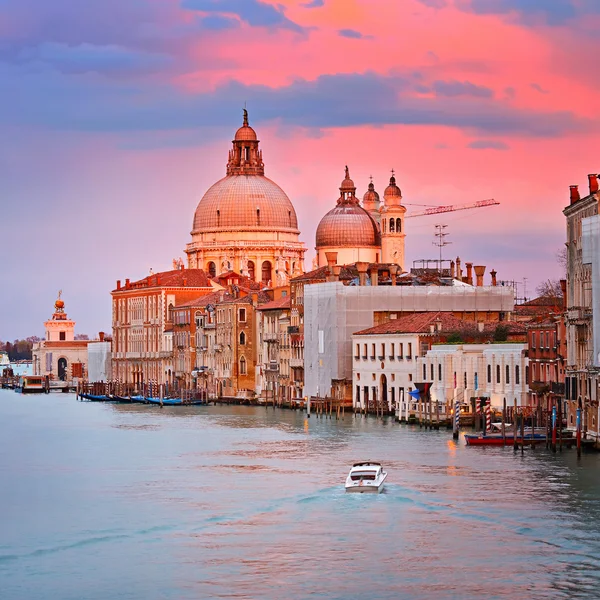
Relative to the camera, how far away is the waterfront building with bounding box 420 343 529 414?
177ft

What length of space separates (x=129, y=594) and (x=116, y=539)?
4722 mm

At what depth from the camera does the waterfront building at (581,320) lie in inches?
1698

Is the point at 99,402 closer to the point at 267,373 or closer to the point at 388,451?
the point at 267,373

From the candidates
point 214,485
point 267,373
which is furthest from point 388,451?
point 267,373

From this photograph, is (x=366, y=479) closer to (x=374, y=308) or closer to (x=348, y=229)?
(x=374, y=308)

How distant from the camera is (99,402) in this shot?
10050 centimetres

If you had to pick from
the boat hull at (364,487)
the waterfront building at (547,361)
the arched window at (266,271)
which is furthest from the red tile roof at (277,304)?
the boat hull at (364,487)

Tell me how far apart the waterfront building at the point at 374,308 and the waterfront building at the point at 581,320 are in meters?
25.2

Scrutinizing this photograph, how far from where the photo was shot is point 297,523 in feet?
104

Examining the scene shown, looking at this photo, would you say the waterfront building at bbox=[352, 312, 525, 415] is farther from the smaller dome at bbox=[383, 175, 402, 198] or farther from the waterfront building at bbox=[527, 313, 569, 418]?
the smaller dome at bbox=[383, 175, 402, 198]

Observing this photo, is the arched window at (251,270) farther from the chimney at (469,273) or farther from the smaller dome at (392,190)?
the chimney at (469,273)

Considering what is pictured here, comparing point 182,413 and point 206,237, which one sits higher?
point 206,237

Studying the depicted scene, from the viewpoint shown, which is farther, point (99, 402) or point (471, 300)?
point (99, 402)

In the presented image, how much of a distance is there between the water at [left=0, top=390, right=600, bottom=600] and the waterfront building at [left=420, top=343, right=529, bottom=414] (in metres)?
4.93
